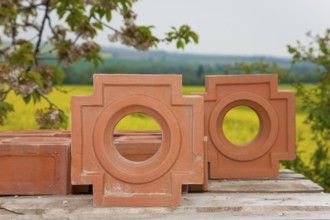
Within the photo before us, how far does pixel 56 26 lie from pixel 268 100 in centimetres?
290

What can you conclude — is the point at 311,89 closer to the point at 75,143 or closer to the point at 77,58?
the point at 77,58

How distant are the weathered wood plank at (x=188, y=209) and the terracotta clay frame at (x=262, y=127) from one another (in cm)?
73

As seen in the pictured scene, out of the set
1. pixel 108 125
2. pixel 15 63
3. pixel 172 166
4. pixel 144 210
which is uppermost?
pixel 15 63

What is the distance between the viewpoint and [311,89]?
281 inches

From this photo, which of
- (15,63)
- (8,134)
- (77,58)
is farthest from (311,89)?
(8,134)

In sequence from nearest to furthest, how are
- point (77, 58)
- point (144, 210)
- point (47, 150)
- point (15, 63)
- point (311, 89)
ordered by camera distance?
point (144, 210), point (47, 150), point (15, 63), point (77, 58), point (311, 89)

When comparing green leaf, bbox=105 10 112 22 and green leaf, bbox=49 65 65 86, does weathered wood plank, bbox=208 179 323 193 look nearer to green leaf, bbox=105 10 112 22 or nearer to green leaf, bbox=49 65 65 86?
green leaf, bbox=49 65 65 86

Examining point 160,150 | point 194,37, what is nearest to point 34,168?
point 160,150

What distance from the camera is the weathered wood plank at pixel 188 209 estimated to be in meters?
3.17

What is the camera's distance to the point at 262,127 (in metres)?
4.37

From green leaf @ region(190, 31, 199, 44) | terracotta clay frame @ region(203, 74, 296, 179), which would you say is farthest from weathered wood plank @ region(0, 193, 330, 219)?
green leaf @ region(190, 31, 199, 44)

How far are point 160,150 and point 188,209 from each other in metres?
0.35

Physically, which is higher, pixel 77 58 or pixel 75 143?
pixel 77 58

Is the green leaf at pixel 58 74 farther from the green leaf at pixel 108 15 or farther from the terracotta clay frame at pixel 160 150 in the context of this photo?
the terracotta clay frame at pixel 160 150
